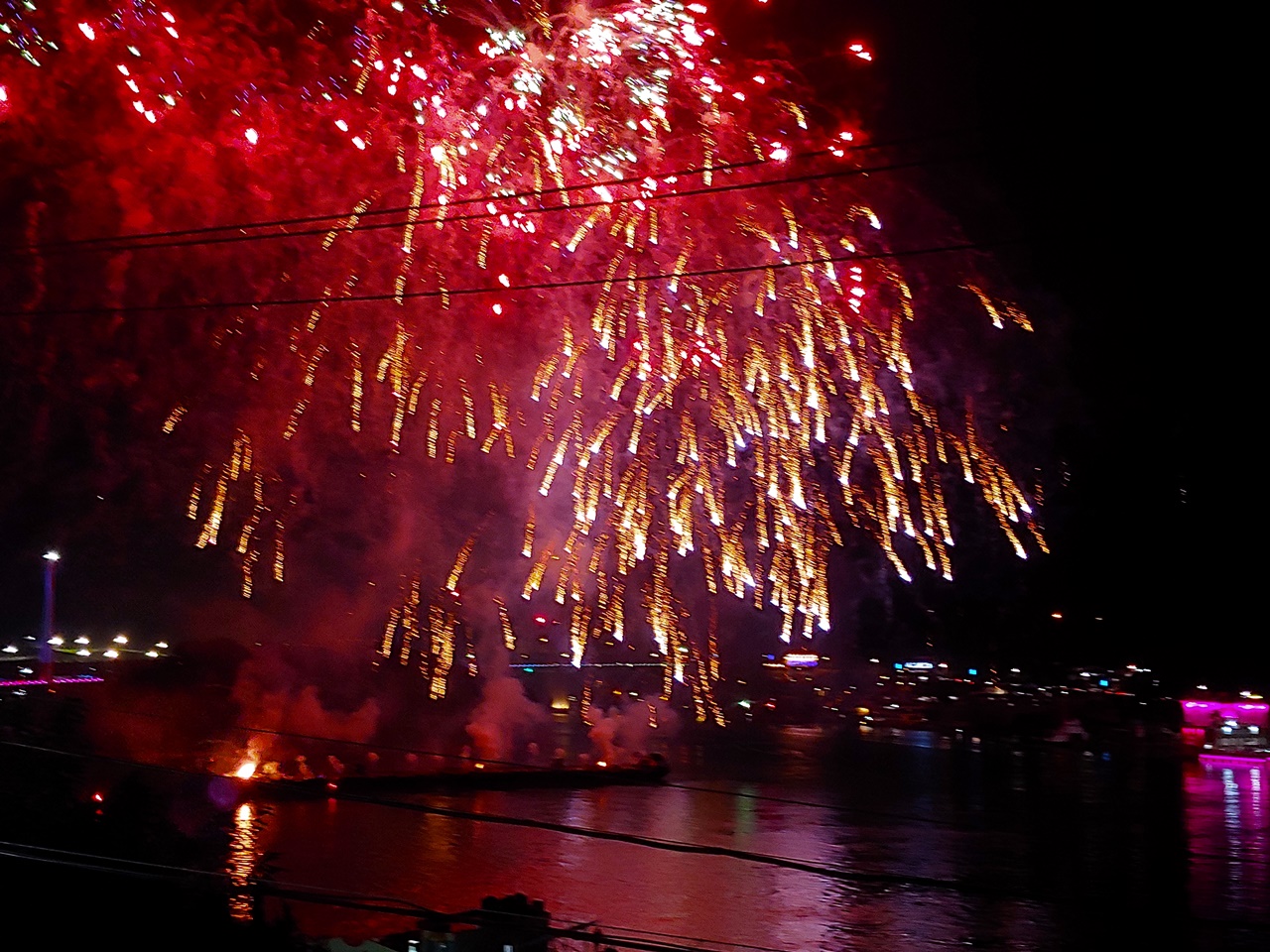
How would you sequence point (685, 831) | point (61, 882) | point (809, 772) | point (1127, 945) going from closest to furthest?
point (61, 882) → point (1127, 945) → point (685, 831) → point (809, 772)

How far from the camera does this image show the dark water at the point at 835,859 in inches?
517

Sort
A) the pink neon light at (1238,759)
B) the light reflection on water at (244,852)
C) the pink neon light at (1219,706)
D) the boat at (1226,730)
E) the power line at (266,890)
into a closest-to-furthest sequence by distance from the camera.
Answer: the power line at (266,890) < the light reflection on water at (244,852) < the pink neon light at (1219,706) < the boat at (1226,730) < the pink neon light at (1238,759)

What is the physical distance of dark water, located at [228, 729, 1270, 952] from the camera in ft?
43.1

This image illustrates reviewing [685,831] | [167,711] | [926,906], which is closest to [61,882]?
[926,906]

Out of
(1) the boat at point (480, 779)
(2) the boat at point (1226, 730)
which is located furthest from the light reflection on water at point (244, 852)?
(2) the boat at point (1226, 730)

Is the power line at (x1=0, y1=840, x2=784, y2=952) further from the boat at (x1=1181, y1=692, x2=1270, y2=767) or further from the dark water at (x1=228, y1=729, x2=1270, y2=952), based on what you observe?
the boat at (x1=1181, y1=692, x2=1270, y2=767)

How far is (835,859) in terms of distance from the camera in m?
17.6

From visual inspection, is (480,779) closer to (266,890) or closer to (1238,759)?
(266,890)

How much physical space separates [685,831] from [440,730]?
8.72 meters

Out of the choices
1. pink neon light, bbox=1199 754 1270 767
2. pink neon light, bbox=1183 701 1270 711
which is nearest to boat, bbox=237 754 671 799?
pink neon light, bbox=1183 701 1270 711

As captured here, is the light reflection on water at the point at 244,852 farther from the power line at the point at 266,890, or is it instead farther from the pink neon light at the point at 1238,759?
the pink neon light at the point at 1238,759

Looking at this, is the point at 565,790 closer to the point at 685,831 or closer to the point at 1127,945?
the point at 685,831

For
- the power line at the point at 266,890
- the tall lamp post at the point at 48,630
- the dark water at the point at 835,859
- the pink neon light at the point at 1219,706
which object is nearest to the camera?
the power line at the point at 266,890

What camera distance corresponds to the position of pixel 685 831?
20141mm
